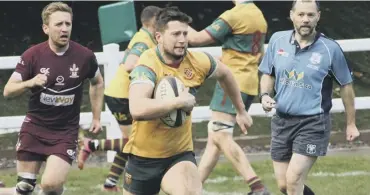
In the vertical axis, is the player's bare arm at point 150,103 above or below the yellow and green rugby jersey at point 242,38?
above

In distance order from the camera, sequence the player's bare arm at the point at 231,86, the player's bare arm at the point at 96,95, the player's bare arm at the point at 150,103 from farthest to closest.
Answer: the player's bare arm at the point at 96,95 → the player's bare arm at the point at 231,86 → the player's bare arm at the point at 150,103

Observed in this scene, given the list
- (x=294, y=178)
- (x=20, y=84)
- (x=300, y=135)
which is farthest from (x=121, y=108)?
(x=294, y=178)

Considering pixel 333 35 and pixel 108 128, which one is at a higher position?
pixel 108 128

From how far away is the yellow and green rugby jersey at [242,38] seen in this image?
939 cm

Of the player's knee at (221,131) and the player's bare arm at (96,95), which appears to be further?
the player's knee at (221,131)

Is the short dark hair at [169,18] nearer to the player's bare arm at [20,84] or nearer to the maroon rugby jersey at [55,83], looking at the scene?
the player's bare arm at [20,84]

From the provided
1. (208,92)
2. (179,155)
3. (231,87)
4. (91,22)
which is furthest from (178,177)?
(91,22)

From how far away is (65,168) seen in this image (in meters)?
8.08

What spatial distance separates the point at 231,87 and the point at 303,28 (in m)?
0.84

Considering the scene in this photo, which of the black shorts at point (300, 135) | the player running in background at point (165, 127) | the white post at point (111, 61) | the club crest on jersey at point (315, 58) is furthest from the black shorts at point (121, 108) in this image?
the club crest on jersey at point (315, 58)

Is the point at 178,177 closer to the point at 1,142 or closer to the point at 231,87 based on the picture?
the point at 231,87

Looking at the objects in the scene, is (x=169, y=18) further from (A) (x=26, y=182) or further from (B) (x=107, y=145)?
(B) (x=107, y=145)

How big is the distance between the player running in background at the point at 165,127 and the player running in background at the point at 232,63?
6.56 ft

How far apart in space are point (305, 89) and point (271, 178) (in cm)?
256
